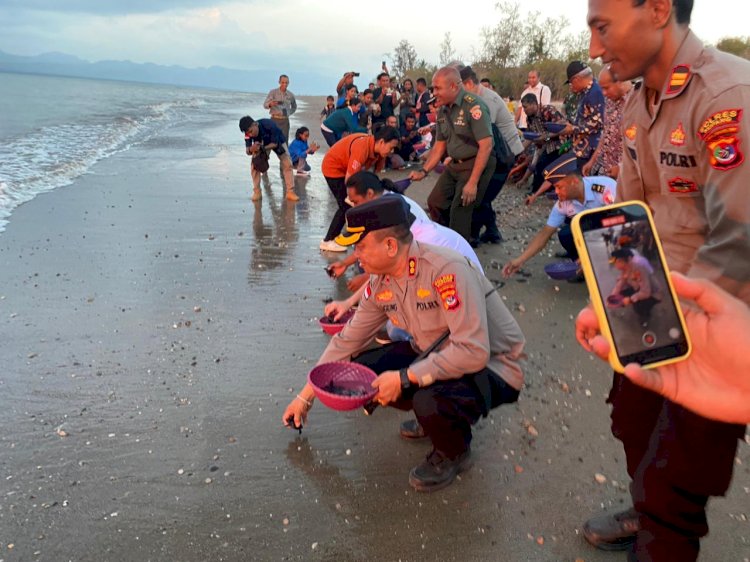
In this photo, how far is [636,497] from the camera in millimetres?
1817

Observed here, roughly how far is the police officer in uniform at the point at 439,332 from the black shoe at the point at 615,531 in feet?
2.27

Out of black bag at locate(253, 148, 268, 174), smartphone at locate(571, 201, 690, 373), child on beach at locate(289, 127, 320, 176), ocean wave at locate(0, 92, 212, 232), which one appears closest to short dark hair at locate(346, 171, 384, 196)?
smartphone at locate(571, 201, 690, 373)

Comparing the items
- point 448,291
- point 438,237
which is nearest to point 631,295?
point 448,291

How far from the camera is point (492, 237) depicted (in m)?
6.89

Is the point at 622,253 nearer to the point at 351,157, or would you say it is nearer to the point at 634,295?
the point at 634,295

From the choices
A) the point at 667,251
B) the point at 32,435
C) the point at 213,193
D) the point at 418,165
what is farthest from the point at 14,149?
the point at 667,251

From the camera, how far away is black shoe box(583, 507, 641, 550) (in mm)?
2410

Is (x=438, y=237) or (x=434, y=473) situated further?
(x=438, y=237)

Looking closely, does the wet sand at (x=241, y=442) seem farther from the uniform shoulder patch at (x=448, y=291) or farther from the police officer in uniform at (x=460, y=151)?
the police officer in uniform at (x=460, y=151)

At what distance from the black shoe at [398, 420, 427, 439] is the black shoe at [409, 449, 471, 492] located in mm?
313

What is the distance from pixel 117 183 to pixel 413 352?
904 cm

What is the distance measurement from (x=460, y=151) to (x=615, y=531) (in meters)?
4.42

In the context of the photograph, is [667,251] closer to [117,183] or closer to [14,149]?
[117,183]

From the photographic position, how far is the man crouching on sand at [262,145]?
9.29m
